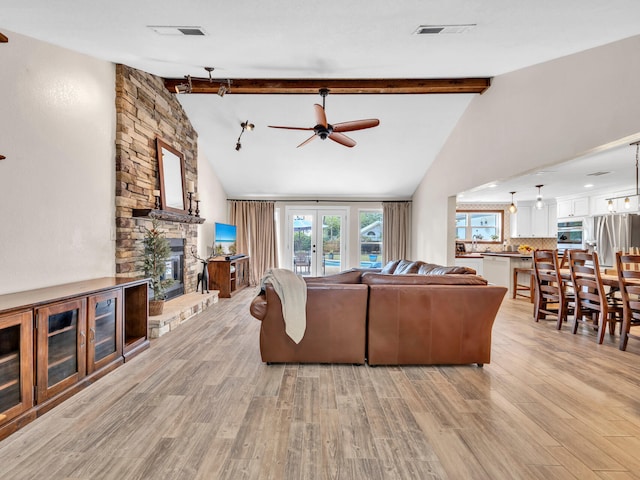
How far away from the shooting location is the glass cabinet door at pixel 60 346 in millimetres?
2168

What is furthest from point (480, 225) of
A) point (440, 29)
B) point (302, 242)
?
point (440, 29)

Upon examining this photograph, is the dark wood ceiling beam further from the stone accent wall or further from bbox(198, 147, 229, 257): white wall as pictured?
bbox(198, 147, 229, 257): white wall

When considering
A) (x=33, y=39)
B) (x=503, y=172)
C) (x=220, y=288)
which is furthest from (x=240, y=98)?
(x=503, y=172)

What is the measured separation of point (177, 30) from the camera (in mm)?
2932

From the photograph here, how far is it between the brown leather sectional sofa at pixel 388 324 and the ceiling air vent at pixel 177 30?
92.0 inches

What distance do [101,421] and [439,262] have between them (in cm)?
567

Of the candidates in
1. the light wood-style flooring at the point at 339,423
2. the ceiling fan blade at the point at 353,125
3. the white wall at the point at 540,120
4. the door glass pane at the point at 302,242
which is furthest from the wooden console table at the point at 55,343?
the door glass pane at the point at 302,242

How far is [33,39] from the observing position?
2.75 meters

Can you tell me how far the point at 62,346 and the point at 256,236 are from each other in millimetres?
5983

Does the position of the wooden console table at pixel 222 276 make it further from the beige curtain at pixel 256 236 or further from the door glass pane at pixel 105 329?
the door glass pane at pixel 105 329

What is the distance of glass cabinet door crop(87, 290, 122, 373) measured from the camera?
8.61ft

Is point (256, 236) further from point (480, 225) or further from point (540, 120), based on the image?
point (540, 120)

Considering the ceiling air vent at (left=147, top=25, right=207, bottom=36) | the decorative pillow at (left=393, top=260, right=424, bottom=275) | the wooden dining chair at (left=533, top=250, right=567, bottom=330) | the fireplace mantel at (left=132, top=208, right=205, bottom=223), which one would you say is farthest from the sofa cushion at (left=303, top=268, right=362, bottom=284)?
the wooden dining chair at (left=533, top=250, right=567, bottom=330)

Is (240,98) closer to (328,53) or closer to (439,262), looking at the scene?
(328,53)
